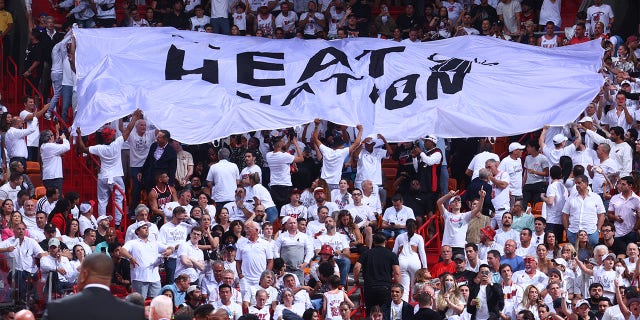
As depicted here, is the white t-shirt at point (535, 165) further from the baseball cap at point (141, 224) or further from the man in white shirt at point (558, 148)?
the baseball cap at point (141, 224)

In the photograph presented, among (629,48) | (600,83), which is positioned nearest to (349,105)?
(600,83)

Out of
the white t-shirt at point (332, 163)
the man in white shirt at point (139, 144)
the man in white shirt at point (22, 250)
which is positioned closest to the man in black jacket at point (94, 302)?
the man in white shirt at point (22, 250)

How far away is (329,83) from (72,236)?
5.92 metres

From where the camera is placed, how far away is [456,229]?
2164cm

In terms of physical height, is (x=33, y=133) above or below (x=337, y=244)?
above

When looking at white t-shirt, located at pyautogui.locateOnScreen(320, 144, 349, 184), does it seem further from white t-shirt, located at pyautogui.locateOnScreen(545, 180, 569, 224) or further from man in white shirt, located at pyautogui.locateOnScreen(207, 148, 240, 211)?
white t-shirt, located at pyautogui.locateOnScreen(545, 180, 569, 224)

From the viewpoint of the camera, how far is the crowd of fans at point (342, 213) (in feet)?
63.5

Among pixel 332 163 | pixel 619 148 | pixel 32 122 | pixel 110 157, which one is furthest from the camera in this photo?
pixel 32 122

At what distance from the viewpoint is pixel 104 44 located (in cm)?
2436

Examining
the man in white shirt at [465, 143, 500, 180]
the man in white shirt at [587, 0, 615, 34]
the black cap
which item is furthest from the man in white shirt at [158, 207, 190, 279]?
the man in white shirt at [587, 0, 615, 34]

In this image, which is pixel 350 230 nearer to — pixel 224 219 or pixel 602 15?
pixel 224 219

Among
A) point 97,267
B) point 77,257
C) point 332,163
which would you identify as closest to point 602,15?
point 332,163

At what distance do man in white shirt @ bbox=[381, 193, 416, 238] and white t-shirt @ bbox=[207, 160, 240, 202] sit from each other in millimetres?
2496

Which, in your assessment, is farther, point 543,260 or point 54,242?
point 543,260
